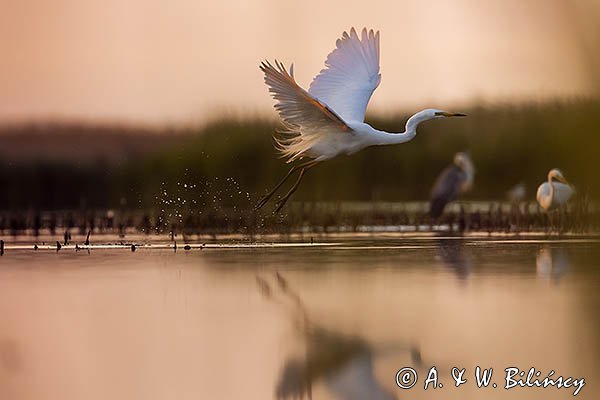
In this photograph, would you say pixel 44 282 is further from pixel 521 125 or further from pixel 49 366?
pixel 521 125

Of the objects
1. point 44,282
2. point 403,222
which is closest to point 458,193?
point 403,222

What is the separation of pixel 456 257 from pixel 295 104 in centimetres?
150

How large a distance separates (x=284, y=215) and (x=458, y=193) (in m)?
1.84

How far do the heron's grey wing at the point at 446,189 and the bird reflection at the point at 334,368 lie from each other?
21.1 feet

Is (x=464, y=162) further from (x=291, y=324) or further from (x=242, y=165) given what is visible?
(x=291, y=324)

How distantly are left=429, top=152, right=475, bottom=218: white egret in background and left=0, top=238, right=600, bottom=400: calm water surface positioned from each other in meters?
3.38

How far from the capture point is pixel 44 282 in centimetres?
697

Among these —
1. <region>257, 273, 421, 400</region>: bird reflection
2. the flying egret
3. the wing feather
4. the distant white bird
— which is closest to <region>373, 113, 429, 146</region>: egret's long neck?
the flying egret

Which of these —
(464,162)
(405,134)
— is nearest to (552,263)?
(405,134)

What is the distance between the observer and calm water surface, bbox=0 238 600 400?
14.6 feet

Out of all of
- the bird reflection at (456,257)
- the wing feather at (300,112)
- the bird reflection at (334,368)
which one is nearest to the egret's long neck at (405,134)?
the wing feather at (300,112)

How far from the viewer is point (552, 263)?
7.72 meters

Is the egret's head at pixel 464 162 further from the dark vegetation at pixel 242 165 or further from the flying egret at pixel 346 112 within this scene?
the flying egret at pixel 346 112

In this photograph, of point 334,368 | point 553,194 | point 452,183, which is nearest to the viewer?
point 334,368
